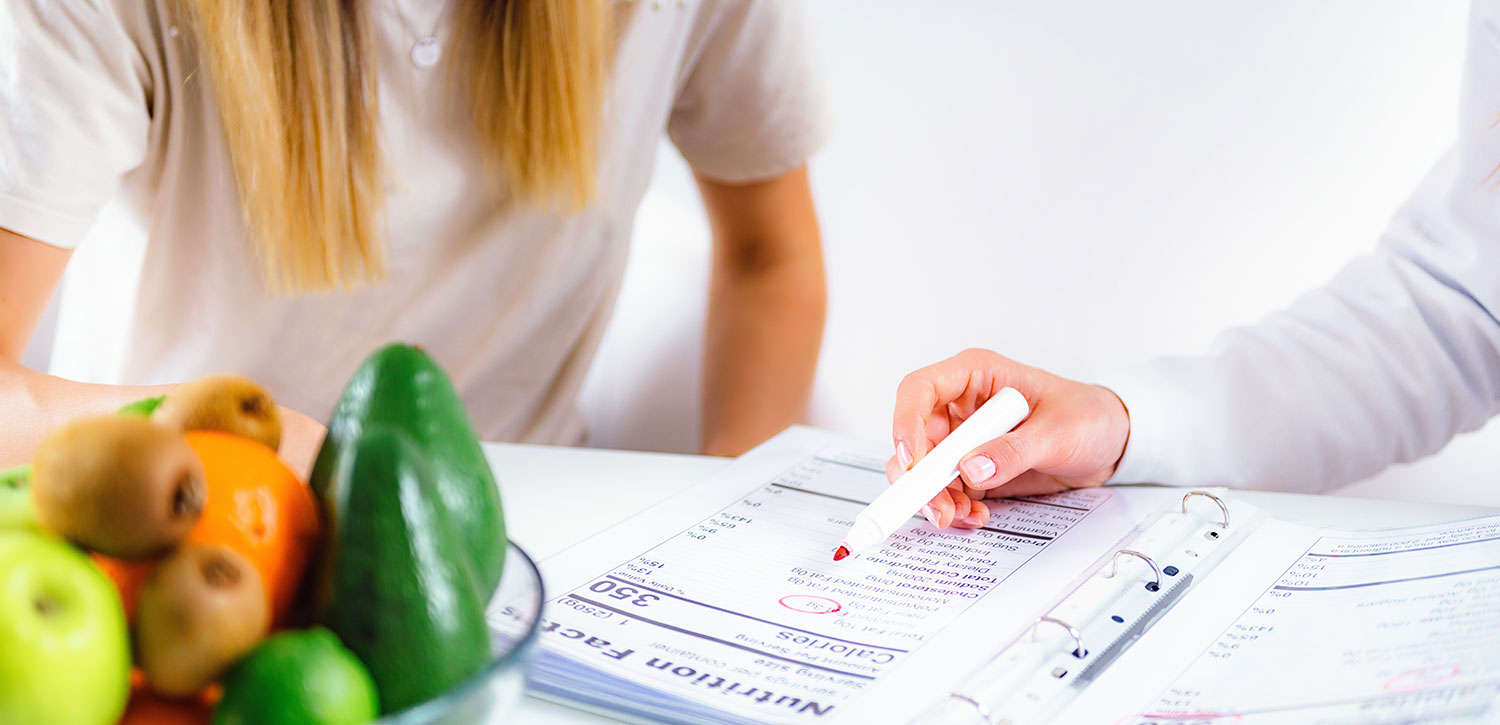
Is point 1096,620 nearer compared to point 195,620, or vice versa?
point 195,620

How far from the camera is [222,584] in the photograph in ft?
0.85

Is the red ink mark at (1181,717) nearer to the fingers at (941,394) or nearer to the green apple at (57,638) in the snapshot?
the fingers at (941,394)

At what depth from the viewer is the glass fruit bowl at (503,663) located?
264 millimetres

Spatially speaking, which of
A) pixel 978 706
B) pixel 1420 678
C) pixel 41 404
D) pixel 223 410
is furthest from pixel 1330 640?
pixel 41 404

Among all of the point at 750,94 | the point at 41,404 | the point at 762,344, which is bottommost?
the point at 762,344

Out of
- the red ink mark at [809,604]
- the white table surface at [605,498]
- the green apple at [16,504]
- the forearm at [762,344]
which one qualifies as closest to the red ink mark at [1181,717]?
the red ink mark at [809,604]

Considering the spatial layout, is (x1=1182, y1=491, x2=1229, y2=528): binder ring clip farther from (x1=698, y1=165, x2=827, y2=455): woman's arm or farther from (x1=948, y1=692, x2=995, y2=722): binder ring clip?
(x1=698, y1=165, x2=827, y2=455): woman's arm

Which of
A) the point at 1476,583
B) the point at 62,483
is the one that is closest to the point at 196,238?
the point at 62,483

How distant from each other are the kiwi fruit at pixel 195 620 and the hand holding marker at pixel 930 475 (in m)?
0.29

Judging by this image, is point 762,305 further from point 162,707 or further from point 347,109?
point 162,707

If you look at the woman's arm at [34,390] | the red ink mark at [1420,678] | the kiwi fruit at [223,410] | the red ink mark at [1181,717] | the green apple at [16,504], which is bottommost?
the red ink mark at [1181,717]

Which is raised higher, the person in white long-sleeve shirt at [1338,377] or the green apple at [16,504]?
the green apple at [16,504]

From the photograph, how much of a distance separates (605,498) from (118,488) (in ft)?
1.12

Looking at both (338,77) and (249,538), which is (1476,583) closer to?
(249,538)
